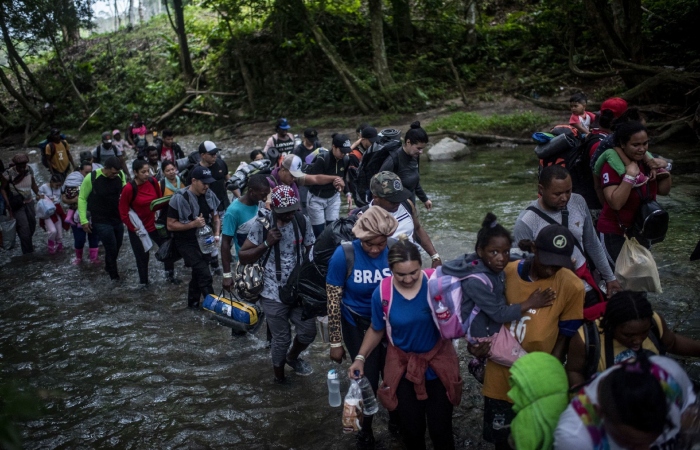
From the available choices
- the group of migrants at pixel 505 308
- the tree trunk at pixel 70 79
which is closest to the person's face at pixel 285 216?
the group of migrants at pixel 505 308

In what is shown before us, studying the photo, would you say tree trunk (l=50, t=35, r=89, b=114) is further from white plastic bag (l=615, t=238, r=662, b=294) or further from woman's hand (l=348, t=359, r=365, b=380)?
white plastic bag (l=615, t=238, r=662, b=294)

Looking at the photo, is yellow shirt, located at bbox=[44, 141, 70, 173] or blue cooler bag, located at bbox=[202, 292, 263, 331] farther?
yellow shirt, located at bbox=[44, 141, 70, 173]

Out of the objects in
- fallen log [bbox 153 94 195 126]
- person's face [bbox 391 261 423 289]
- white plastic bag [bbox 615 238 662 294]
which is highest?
fallen log [bbox 153 94 195 126]

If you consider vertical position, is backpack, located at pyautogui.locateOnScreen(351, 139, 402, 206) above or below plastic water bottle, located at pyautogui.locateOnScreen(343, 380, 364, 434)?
above

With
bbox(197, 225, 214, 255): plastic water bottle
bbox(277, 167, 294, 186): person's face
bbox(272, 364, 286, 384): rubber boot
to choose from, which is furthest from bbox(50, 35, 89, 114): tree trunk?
bbox(272, 364, 286, 384): rubber boot

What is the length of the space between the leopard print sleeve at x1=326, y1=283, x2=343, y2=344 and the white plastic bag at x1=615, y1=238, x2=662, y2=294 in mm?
2457

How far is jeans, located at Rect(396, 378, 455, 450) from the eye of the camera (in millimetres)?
4055

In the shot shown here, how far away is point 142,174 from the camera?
8625 mm

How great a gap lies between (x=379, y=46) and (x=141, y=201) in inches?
592

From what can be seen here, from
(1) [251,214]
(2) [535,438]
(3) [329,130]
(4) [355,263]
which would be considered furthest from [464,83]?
(2) [535,438]

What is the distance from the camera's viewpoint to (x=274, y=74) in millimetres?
26438

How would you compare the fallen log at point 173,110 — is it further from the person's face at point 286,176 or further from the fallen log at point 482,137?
the person's face at point 286,176

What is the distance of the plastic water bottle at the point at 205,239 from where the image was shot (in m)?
7.80

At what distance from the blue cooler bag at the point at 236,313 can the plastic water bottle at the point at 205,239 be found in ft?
4.42
